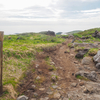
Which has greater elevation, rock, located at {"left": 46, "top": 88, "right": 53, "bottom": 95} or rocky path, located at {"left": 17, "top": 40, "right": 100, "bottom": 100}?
rocky path, located at {"left": 17, "top": 40, "right": 100, "bottom": 100}

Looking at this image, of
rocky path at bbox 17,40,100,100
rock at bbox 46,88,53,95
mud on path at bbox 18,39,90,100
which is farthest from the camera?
rock at bbox 46,88,53,95

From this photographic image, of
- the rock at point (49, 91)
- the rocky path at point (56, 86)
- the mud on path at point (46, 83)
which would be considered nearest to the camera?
the rocky path at point (56, 86)

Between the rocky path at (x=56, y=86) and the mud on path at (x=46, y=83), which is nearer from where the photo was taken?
the rocky path at (x=56, y=86)

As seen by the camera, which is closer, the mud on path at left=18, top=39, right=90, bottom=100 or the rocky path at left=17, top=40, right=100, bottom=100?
the rocky path at left=17, top=40, right=100, bottom=100

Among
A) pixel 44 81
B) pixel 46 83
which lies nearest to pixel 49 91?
pixel 46 83

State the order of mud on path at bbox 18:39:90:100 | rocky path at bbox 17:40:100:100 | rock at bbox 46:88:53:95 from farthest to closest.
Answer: rock at bbox 46:88:53:95 → mud on path at bbox 18:39:90:100 → rocky path at bbox 17:40:100:100

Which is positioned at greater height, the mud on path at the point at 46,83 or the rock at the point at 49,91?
the mud on path at the point at 46,83

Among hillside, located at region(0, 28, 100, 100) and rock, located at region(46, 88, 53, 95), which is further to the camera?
rock, located at region(46, 88, 53, 95)

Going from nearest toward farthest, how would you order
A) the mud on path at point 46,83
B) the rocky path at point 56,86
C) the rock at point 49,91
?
the rocky path at point 56,86 → the mud on path at point 46,83 → the rock at point 49,91

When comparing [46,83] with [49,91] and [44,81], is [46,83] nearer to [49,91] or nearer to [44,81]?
[44,81]

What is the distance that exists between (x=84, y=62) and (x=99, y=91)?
497cm

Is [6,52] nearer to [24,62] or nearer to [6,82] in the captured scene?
[24,62]

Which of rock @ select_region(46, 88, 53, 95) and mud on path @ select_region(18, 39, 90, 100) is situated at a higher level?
mud on path @ select_region(18, 39, 90, 100)

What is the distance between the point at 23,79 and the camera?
7086mm
